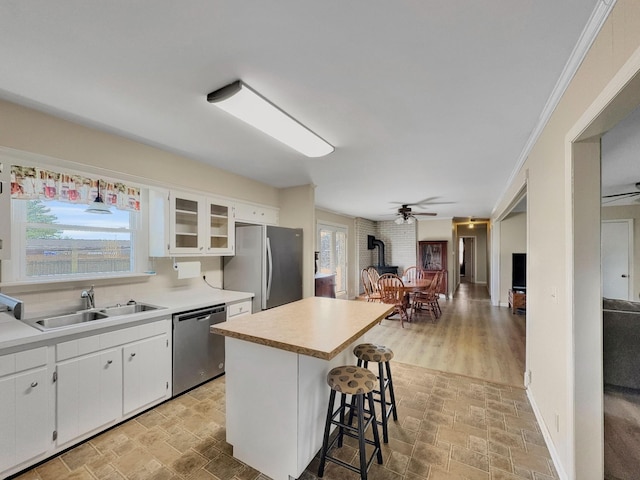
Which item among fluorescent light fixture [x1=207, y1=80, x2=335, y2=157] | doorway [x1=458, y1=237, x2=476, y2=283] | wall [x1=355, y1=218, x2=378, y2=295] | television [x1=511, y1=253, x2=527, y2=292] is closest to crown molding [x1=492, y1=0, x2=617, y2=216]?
fluorescent light fixture [x1=207, y1=80, x2=335, y2=157]

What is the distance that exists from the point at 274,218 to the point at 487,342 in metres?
3.71

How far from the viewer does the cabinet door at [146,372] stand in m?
2.16

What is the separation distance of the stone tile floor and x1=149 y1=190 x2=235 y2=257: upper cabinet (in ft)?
4.80

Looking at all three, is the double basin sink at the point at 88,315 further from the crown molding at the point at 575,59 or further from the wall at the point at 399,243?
the wall at the point at 399,243

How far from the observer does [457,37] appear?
1294 mm

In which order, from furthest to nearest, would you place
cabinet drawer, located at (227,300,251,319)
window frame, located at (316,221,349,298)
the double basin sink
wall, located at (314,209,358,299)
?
wall, located at (314,209,358,299) → window frame, located at (316,221,349,298) → cabinet drawer, located at (227,300,251,319) → the double basin sink

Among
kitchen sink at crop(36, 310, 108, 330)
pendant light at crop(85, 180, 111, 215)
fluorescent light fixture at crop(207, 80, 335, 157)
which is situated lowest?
kitchen sink at crop(36, 310, 108, 330)

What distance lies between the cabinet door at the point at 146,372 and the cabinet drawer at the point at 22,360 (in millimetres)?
488

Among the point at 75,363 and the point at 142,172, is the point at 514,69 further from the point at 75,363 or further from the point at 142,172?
the point at 75,363

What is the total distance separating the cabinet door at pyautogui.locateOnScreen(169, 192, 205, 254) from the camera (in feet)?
9.21

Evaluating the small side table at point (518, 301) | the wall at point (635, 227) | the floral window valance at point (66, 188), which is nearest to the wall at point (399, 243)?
the small side table at point (518, 301)

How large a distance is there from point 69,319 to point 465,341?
4.70 meters

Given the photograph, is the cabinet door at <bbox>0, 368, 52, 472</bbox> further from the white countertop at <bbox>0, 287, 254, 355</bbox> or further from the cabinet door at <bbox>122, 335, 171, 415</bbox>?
the cabinet door at <bbox>122, 335, 171, 415</bbox>

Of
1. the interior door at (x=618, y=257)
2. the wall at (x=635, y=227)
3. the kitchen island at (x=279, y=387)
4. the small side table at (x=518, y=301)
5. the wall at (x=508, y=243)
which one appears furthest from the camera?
the wall at (x=508, y=243)
